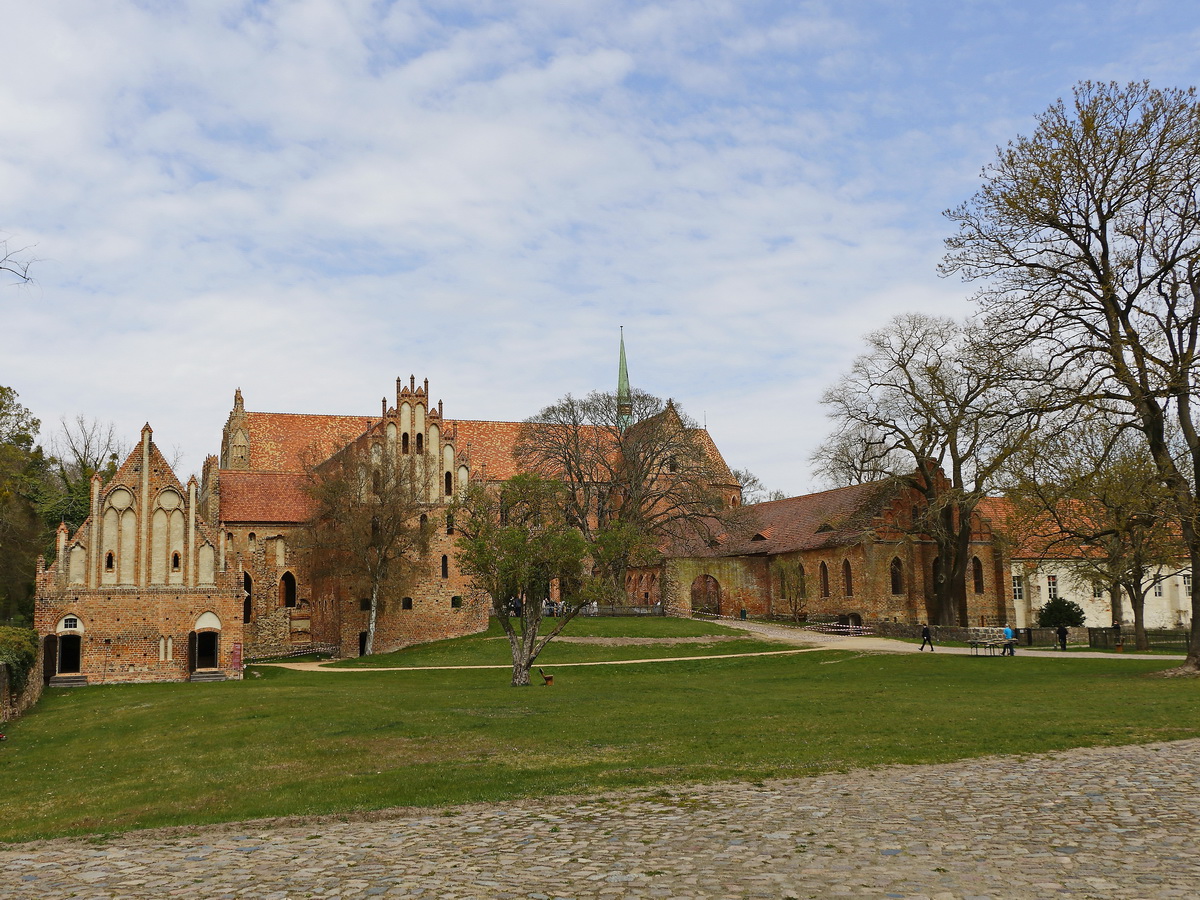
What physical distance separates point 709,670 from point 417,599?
21096mm

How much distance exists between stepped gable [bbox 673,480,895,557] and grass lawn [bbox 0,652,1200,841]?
25563 mm

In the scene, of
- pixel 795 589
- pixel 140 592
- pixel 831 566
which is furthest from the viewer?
pixel 795 589

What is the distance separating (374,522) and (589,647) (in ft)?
44.3

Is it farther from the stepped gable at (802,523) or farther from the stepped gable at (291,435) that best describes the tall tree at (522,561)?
the stepped gable at (291,435)

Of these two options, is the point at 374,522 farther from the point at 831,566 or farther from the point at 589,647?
the point at 831,566

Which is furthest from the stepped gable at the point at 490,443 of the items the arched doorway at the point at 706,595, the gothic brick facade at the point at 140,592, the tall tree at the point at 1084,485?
the tall tree at the point at 1084,485

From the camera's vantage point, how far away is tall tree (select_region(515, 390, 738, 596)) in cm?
6153

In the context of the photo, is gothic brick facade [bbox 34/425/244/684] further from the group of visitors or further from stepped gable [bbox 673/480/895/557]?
stepped gable [bbox 673/480/895/557]

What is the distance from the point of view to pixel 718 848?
Answer: 9344 millimetres

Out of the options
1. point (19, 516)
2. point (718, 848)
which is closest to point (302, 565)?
point (19, 516)

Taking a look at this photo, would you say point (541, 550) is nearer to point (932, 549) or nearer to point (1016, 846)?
point (1016, 846)

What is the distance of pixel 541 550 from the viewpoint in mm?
30234

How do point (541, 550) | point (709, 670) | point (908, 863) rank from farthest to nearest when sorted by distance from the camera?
point (709, 670), point (541, 550), point (908, 863)

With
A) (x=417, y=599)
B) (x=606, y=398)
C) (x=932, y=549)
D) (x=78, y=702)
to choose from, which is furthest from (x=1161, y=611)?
(x=78, y=702)
